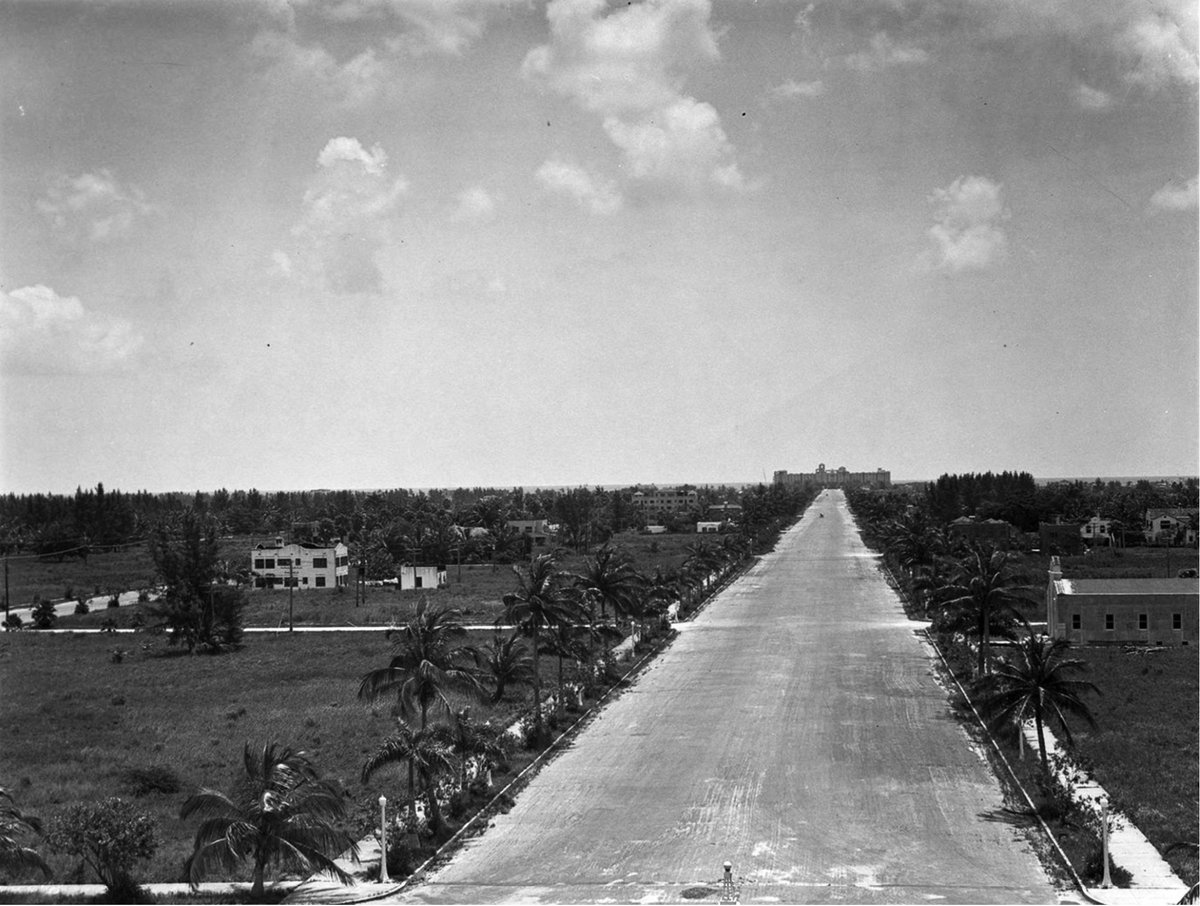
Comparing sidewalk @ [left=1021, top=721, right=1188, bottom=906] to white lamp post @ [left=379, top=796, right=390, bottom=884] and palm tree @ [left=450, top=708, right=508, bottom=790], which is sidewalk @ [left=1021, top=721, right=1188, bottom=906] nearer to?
white lamp post @ [left=379, top=796, right=390, bottom=884]

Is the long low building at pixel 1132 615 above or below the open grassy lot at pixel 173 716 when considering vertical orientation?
above

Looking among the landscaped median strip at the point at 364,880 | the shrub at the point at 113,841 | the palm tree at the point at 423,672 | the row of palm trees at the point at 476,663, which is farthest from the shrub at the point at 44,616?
the shrub at the point at 113,841

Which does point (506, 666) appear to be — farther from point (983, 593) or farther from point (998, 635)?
point (998, 635)

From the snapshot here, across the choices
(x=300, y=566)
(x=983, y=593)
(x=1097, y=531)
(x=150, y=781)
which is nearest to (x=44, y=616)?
(x=300, y=566)

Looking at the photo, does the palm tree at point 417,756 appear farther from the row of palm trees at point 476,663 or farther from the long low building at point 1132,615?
the long low building at point 1132,615

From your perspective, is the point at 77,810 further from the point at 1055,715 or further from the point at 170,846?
the point at 1055,715

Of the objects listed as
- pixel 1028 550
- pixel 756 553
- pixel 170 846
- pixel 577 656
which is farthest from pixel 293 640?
pixel 1028 550

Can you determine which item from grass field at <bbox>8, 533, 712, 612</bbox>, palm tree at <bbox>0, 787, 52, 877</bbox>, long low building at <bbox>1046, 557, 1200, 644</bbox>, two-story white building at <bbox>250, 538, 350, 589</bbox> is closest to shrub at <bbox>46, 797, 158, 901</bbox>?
palm tree at <bbox>0, 787, 52, 877</bbox>
